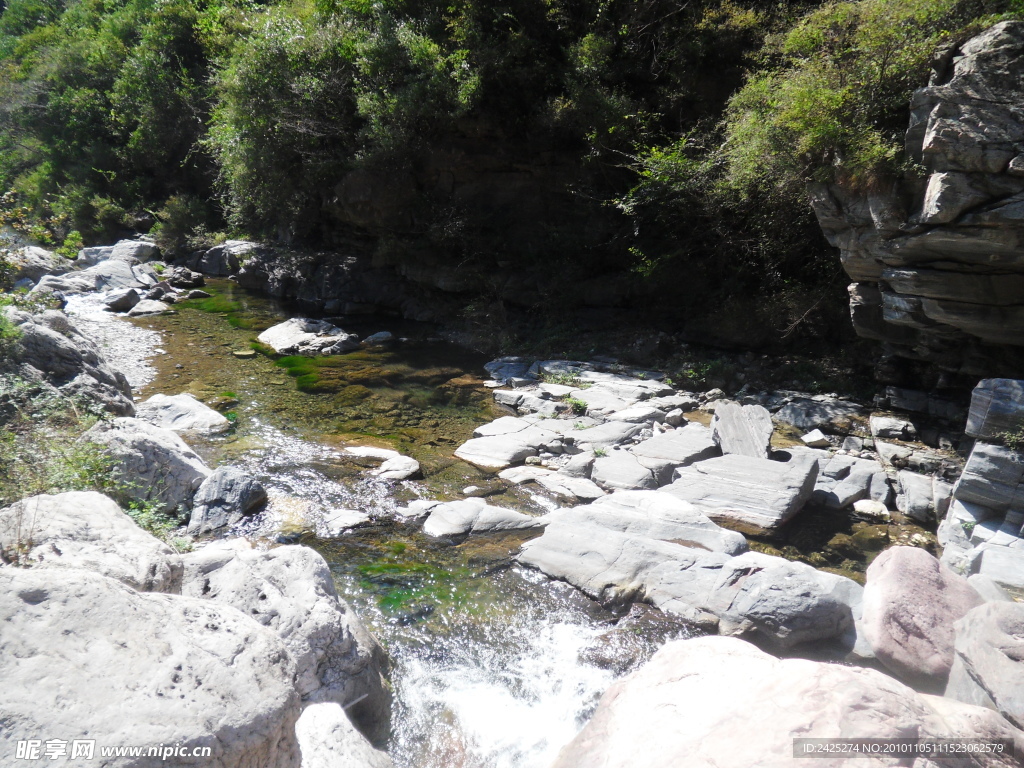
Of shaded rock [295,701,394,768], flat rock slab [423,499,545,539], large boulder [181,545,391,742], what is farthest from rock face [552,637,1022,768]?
flat rock slab [423,499,545,539]

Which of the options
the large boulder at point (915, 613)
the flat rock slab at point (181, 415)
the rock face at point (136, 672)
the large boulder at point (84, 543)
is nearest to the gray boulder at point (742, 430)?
the large boulder at point (915, 613)

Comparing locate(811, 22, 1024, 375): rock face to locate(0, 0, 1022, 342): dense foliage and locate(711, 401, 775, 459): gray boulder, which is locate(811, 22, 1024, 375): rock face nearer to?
Result: locate(0, 0, 1022, 342): dense foliage

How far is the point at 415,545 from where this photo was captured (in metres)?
5.19

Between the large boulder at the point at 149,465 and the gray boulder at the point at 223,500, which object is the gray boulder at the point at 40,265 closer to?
the large boulder at the point at 149,465

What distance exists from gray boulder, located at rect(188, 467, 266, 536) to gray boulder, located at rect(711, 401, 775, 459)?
196 inches

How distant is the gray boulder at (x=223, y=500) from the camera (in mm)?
5203

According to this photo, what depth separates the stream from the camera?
3.55m

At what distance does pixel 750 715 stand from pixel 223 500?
183 inches

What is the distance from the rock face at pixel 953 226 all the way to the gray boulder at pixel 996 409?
1352 millimetres

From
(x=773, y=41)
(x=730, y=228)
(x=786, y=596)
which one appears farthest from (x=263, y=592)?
(x=773, y=41)

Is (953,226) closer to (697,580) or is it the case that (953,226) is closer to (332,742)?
(697,580)

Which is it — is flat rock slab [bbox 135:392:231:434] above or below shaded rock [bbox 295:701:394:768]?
below

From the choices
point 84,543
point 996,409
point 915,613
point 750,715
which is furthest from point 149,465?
point 996,409

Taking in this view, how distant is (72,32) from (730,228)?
29949 millimetres
